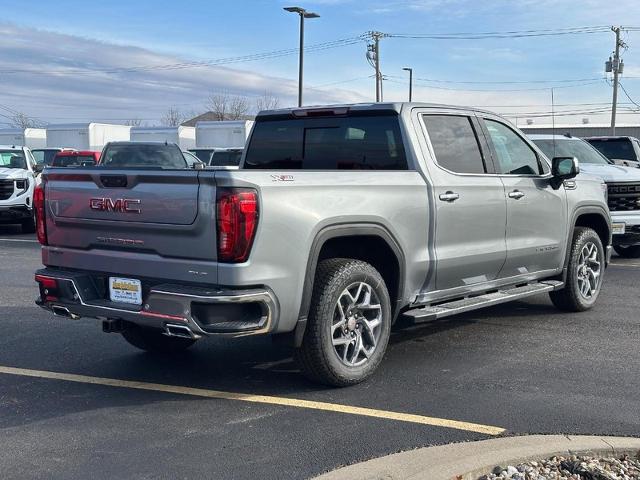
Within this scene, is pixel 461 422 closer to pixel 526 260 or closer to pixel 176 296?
pixel 176 296

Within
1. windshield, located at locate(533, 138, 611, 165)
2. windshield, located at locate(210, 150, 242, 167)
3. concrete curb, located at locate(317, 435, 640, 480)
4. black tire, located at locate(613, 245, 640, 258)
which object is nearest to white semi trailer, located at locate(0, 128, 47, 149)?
windshield, located at locate(210, 150, 242, 167)

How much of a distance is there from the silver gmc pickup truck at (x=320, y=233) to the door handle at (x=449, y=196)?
2cm

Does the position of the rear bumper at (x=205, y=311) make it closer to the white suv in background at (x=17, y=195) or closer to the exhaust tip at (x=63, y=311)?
the exhaust tip at (x=63, y=311)

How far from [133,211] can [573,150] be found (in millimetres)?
9690

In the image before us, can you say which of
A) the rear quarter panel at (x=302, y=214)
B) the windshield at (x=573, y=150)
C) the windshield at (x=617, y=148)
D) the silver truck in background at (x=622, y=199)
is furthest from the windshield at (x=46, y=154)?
the rear quarter panel at (x=302, y=214)

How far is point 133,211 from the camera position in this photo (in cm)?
493

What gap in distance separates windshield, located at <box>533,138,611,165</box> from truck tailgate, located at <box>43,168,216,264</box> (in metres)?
9.13

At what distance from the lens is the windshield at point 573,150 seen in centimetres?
1264

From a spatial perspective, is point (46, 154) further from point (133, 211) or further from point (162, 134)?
point (133, 211)

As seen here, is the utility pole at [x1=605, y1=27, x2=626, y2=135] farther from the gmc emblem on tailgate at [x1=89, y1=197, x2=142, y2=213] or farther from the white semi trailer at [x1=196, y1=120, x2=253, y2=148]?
the gmc emblem on tailgate at [x1=89, y1=197, x2=142, y2=213]

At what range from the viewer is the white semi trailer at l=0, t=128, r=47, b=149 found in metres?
39.4

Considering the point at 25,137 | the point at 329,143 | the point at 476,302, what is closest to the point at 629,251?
the point at 476,302

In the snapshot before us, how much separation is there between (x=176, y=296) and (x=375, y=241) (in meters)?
1.58

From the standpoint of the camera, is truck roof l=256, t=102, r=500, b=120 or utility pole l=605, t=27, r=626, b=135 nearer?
truck roof l=256, t=102, r=500, b=120
